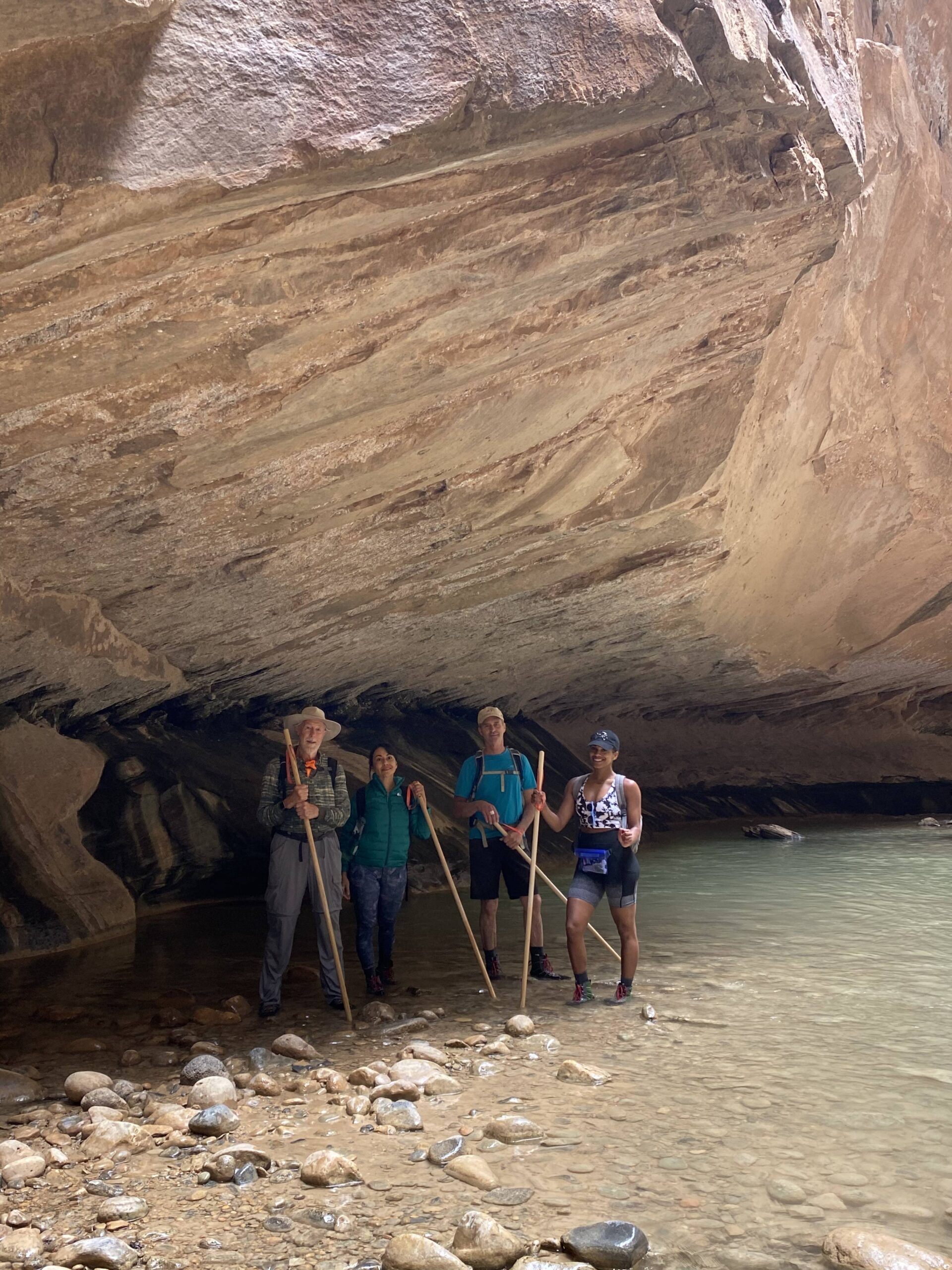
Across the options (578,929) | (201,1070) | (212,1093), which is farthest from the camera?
(578,929)

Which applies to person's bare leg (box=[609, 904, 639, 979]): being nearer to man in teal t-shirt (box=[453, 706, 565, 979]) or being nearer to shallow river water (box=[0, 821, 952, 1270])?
shallow river water (box=[0, 821, 952, 1270])

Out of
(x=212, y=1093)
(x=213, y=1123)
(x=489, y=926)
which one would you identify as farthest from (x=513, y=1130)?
(x=489, y=926)

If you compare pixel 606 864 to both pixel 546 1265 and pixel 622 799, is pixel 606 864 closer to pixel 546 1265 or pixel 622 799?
pixel 622 799

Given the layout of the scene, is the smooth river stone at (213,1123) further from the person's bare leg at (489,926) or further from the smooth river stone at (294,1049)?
the person's bare leg at (489,926)

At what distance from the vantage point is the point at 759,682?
597 inches

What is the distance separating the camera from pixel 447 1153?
3.44 metres

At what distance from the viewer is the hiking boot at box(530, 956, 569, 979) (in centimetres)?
620

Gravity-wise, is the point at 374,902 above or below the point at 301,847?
below

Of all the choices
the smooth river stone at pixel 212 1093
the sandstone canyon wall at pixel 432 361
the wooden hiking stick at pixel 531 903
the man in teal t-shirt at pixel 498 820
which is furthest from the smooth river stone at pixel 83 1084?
the sandstone canyon wall at pixel 432 361

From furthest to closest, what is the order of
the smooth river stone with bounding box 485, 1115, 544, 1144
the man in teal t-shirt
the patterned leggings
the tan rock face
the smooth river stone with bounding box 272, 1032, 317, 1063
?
the tan rock face < the man in teal t-shirt < the patterned leggings < the smooth river stone with bounding box 272, 1032, 317, 1063 < the smooth river stone with bounding box 485, 1115, 544, 1144

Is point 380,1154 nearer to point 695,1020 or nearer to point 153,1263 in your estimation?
point 153,1263

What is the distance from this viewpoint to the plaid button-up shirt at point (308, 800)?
18.5 feet

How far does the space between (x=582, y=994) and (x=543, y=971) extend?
70 cm

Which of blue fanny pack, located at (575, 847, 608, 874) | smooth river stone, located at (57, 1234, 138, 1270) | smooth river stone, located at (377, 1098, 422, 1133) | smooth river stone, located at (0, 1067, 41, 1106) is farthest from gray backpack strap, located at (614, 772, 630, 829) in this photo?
smooth river stone, located at (57, 1234, 138, 1270)
